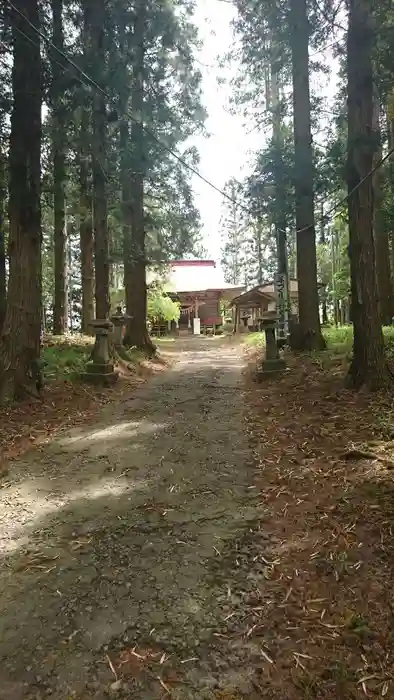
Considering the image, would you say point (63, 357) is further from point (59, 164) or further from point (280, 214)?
point (280, 214)

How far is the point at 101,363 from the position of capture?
9.30 m

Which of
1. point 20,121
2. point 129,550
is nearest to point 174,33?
point 20,121

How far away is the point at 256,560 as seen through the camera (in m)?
2.98

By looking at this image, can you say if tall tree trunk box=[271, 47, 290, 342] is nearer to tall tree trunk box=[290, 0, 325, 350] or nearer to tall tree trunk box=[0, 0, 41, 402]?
tall tree trunk box=[290, 0, 325, 350]

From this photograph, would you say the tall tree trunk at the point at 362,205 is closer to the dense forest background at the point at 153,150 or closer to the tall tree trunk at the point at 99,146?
the dense forest background at the point at 153,150

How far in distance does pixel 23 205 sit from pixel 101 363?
3.23 meters

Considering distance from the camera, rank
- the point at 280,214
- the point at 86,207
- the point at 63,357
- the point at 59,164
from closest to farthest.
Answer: the point at 63,357 → the point at 59,164 → the point at 280,214 → the point at 86,207

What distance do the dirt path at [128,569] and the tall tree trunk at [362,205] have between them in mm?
2371

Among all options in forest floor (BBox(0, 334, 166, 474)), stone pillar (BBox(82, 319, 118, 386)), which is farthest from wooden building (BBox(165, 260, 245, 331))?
stone pillar (BBox(82, 319, 118, 386))

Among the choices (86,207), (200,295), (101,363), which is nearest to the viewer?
(101,363)

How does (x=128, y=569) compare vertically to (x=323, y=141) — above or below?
below

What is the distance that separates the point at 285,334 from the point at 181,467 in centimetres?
924

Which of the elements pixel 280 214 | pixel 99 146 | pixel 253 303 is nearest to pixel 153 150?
pixel 99 146

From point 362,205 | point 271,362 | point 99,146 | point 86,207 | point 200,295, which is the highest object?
point 99,146
